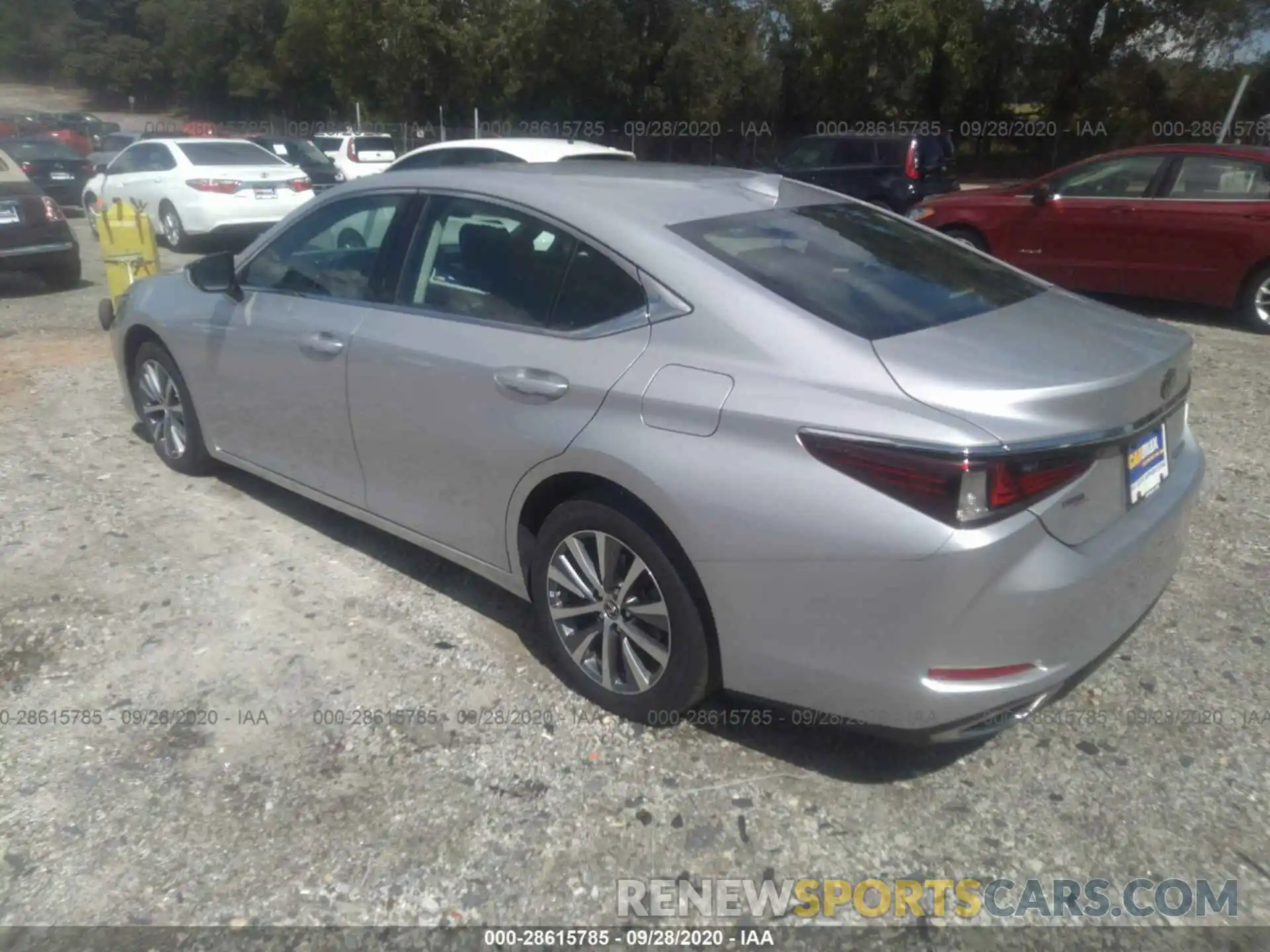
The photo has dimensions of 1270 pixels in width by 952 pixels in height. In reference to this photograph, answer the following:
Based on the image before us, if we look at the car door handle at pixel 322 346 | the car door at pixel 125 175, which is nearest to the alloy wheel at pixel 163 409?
the car door handle at pixel 322 346

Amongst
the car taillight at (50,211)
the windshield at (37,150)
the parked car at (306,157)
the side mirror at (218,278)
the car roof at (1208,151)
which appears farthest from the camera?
the parked car at (306,157)

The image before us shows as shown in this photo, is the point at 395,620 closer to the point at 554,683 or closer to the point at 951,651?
the point at 554,683

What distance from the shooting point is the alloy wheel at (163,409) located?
5242 millimetres

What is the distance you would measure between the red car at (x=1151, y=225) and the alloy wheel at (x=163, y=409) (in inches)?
297

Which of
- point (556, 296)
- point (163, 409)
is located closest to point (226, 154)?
point (163, 409)

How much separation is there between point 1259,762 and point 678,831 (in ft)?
5.81

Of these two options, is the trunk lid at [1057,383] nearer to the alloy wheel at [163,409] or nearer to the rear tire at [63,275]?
the alloy wheel at [163,409]

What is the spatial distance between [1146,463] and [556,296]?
5.96ft

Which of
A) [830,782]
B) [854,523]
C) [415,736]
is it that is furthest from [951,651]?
[415,736]

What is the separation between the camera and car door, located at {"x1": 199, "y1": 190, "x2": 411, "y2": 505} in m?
4.04

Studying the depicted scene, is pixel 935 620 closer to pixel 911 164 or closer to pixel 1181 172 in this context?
pixel 1181 172

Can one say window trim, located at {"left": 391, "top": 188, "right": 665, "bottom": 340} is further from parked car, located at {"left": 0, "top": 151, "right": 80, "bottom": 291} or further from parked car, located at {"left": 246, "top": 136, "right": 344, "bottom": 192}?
parked car, located at {"left": 246, "top": 136, "right": 344, "bottom": 192}

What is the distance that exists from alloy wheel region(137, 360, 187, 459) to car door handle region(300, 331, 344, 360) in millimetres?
1365

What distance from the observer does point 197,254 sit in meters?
13.6
